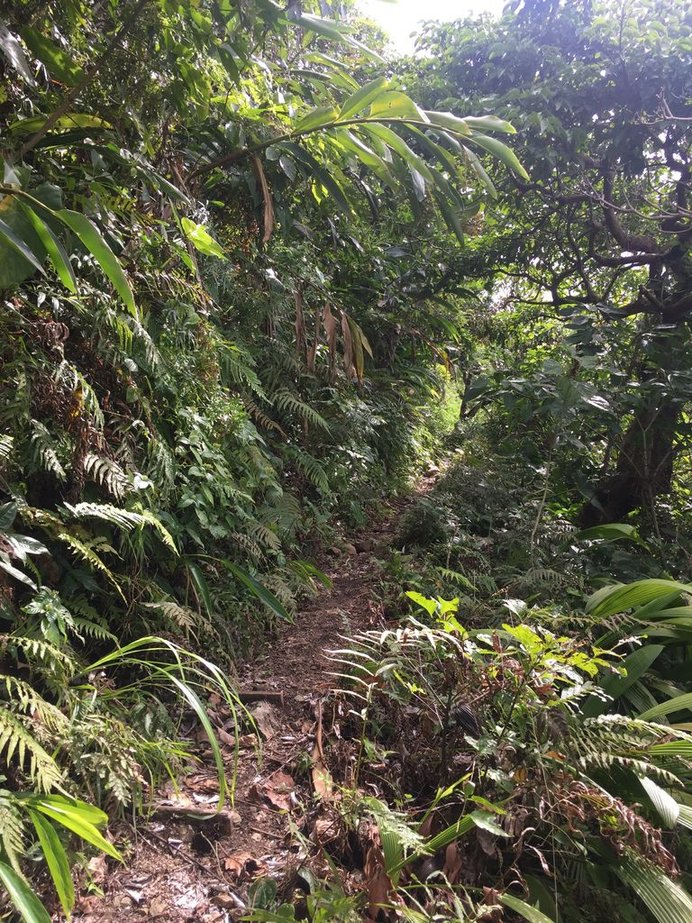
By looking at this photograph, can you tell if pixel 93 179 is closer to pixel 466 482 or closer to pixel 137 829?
pixel 137 829

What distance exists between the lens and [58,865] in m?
1.20

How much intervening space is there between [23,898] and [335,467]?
10.6ft

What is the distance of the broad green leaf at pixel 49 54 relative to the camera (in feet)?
5.30

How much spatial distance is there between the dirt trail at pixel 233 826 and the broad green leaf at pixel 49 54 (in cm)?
227

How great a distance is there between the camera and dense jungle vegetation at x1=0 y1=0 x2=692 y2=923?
4.93 ft

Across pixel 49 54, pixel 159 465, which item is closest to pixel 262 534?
pixel 159 465

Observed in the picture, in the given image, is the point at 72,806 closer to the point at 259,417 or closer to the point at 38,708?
the point at 38,708

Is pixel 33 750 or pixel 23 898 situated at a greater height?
pixel 33 750

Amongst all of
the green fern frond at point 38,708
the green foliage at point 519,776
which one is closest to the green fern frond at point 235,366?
the green foliage at point 519,776

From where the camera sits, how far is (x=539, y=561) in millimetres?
3340

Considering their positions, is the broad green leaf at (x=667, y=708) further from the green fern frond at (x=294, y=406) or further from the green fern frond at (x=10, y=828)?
the green fern frond at (x=294, y=406)

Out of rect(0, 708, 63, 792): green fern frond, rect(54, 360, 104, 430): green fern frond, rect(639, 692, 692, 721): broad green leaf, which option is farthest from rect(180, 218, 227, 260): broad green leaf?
rect(639, 692, 692, 721): broad green leaf

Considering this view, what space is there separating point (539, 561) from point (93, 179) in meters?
3.00

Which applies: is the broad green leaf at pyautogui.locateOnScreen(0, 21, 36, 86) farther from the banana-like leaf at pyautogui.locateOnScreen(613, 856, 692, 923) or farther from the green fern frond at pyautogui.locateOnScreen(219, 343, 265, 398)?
the banana-like leaf at pyautogui.locateOnScreen(613, 856, 692, 923)
